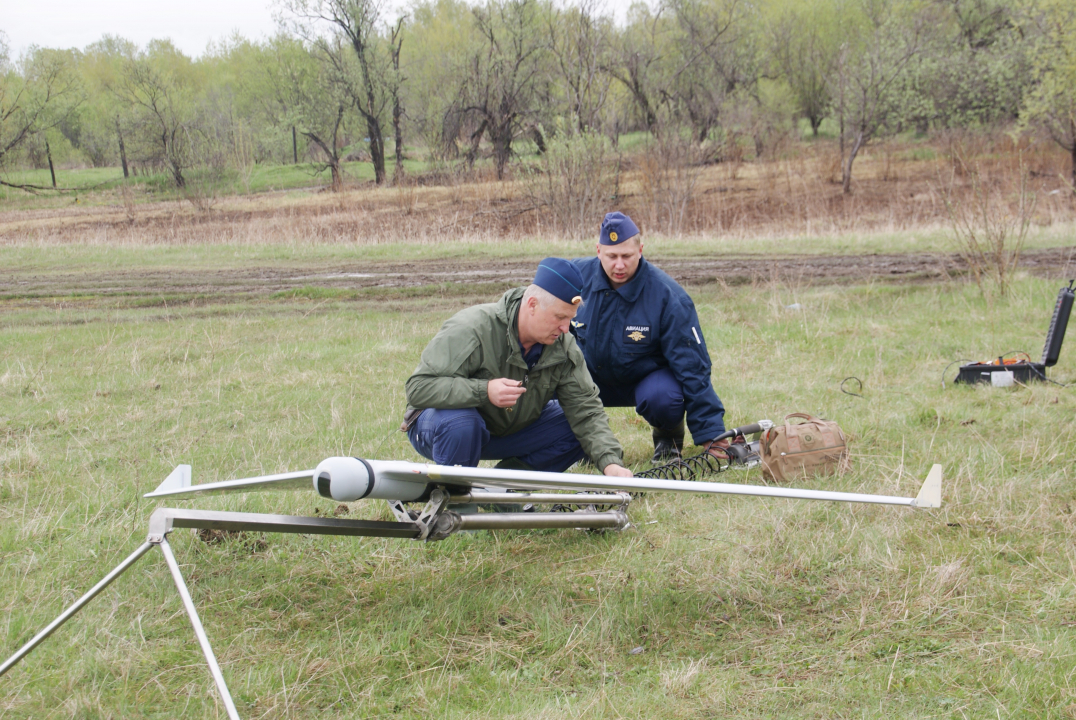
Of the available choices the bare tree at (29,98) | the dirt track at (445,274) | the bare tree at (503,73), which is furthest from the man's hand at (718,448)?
the bare tree at (29,98)

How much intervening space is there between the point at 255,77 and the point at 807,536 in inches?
2257

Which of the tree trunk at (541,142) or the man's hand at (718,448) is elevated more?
the tree trunk at (541,142)

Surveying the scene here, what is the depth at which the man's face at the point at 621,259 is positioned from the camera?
4.94 m

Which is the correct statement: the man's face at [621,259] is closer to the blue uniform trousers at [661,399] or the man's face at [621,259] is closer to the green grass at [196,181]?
the blue uniform trousers at [661,399]

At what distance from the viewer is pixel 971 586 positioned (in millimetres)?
3318

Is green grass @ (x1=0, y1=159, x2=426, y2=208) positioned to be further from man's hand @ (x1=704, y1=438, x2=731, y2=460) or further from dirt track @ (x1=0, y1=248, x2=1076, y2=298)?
man's hand @ (x1=704, y1=438, x2=731, y2=460)

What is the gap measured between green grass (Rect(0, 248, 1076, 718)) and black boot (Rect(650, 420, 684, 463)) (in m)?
0.37

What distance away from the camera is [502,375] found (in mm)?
4008

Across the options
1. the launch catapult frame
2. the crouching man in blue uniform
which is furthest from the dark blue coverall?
the launch catapult frame

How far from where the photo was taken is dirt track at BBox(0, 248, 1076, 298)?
12242 millimetres

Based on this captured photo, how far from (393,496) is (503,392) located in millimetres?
927

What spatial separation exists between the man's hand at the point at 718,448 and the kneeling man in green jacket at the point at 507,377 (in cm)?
98

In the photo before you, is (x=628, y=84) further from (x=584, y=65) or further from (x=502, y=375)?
(x=502, y=375)

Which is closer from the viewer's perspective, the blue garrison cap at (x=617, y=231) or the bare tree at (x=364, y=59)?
the blue garrison cap at (x=617, y=231)
